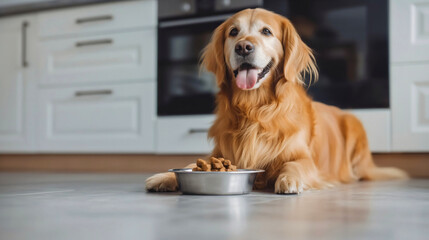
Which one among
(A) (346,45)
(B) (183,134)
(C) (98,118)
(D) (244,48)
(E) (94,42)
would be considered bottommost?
(B) (183,134)

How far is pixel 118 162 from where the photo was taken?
3334mm

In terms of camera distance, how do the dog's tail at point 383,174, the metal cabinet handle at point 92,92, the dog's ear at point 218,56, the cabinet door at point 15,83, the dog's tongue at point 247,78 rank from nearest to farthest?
1. the dog's tongue at point 247,78
2. the dog's ear at point 218,56
3. the dog's tail at point 383,174
4. the metal cabinet handle at point 92,92
5. the cabinet door at point 15,83

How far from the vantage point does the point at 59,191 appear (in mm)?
1808

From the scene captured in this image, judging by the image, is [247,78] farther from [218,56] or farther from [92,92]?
[92,92]

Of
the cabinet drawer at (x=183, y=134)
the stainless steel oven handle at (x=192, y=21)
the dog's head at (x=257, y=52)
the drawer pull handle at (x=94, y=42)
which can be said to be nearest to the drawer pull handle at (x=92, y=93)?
the drawer pull handle at (x=94, y=42)

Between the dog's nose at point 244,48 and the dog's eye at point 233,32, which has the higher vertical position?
the dog's eye at point 233,32

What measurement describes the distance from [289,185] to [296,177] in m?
0.06

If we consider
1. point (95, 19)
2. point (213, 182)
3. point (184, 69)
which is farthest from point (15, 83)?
point (213, 182)

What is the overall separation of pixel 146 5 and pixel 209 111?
2.63ft

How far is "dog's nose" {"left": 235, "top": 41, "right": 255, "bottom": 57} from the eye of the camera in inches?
71.0

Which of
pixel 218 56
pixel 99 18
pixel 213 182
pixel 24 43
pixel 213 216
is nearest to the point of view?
pixel 213 216

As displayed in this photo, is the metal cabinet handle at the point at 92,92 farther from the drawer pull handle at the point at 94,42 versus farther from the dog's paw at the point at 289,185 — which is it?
the dog's paw at the point at 289,185

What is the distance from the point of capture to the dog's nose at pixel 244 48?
180 centimetres

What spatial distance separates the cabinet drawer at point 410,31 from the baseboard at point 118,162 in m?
0.52
